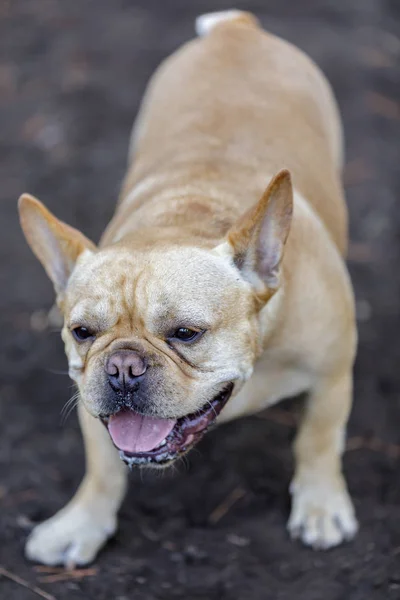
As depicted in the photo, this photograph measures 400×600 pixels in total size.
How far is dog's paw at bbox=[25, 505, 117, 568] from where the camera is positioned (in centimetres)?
366

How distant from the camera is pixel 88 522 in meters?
3.70

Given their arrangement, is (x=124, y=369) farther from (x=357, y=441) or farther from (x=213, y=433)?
Answer: (x=357, y=441)

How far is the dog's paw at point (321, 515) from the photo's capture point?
3689mm

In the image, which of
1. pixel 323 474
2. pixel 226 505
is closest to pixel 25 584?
pixel 226 505

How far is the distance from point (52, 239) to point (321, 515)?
5.30 feet

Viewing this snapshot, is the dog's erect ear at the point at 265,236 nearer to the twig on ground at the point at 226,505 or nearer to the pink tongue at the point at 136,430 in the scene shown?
the pink tongue at the point at 136,430

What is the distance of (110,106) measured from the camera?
21.3ft

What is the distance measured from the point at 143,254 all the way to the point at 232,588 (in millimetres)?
1413

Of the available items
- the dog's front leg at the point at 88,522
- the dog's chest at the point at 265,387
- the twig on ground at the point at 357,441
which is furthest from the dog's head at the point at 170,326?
the twig on ground at the point at 357,441

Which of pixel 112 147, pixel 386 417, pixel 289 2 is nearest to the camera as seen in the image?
pixel 386 417

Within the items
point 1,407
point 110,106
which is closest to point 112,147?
point 110,106

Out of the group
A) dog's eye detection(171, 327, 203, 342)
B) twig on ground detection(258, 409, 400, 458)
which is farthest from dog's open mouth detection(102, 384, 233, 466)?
twig on ground detection(258, 409, 400, 458)

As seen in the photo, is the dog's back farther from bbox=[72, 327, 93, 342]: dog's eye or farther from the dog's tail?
bbox=[72, 327, 93, 342]: dog's eye

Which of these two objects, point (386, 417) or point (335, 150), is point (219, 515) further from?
point (335, 150)
